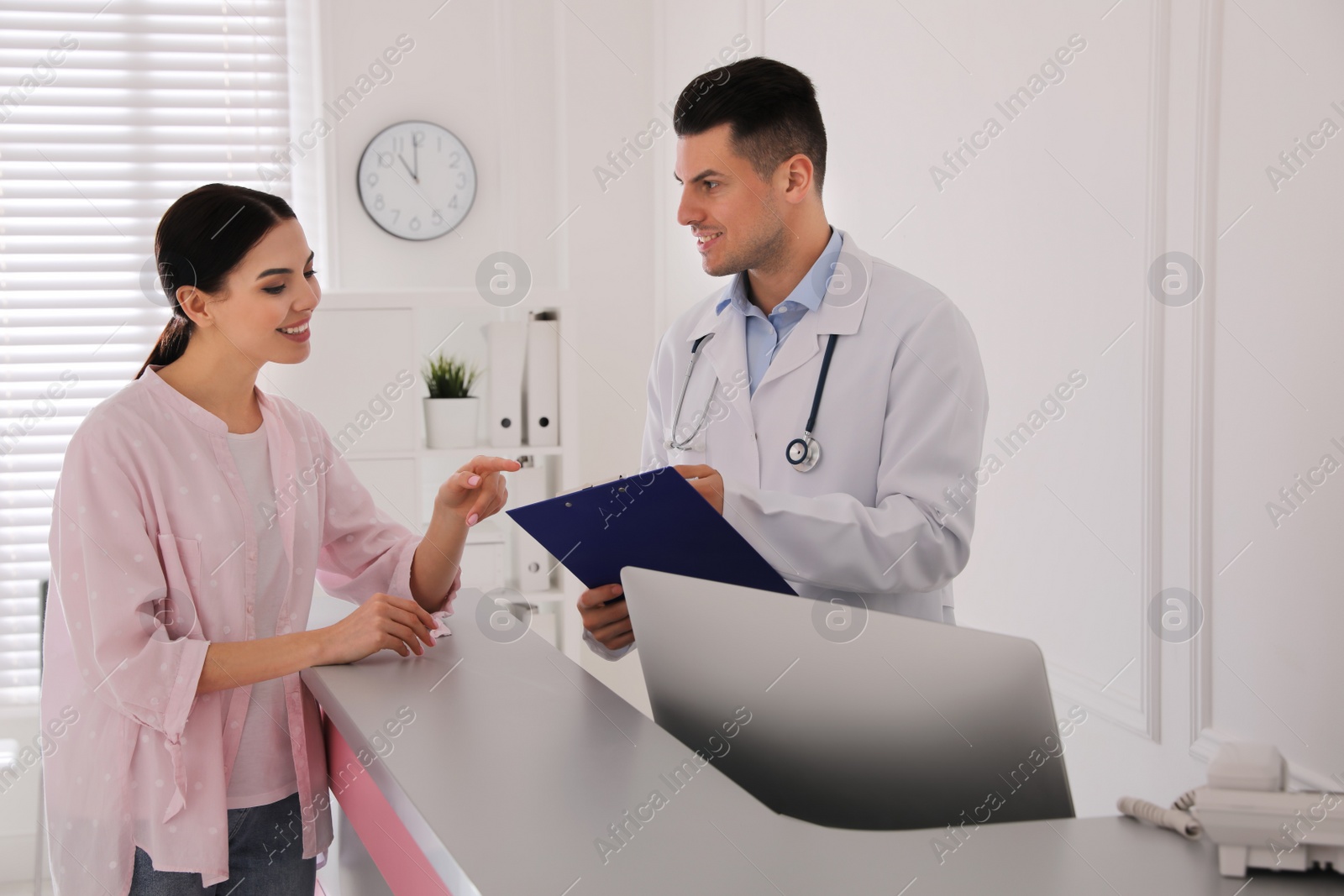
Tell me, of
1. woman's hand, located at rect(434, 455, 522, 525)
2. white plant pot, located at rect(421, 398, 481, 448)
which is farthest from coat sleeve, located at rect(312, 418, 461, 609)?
white plant pot, located at rect(421, 398, 481, 448)

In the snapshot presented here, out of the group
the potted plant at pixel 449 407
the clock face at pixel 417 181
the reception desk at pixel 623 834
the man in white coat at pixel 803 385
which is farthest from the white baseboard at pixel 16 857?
the reception desk at pixel 623 834

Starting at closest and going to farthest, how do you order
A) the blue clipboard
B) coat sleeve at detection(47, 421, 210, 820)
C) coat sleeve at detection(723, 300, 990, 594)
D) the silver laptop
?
1. the silver laptop
2. the blue clipboard
3. coat sleeve at detection(47, 421, 210, 820)
4. coat sleeve at detection(723, 300, 990, 594)

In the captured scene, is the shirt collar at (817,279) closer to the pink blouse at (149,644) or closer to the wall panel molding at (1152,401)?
the wall panel molding at (1152,401)

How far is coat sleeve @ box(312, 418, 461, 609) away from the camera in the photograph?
166 cm

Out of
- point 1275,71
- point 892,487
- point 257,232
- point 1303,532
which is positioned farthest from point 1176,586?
point 257,232

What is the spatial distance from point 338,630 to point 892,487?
848mm

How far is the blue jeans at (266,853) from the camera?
143 centimetres

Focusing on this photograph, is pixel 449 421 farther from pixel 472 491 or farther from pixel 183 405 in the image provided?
pixel 183 405

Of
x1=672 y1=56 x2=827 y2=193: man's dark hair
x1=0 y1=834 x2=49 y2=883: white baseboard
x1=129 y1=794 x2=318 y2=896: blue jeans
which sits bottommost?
x1=0 y1=834 x2=49 y2=883: white baseboard

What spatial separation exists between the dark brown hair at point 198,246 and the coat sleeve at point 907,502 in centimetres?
84

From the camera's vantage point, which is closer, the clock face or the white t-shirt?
the white t-shirt

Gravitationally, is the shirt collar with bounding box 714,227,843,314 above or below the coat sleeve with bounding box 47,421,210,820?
above

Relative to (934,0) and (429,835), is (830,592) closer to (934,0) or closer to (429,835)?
(429,835)

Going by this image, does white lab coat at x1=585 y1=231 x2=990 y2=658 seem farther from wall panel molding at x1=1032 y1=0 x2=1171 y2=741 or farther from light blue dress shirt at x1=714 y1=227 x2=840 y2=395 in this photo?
wall panel molding at x1=1032 y1=0 x2=1171 y2=741
